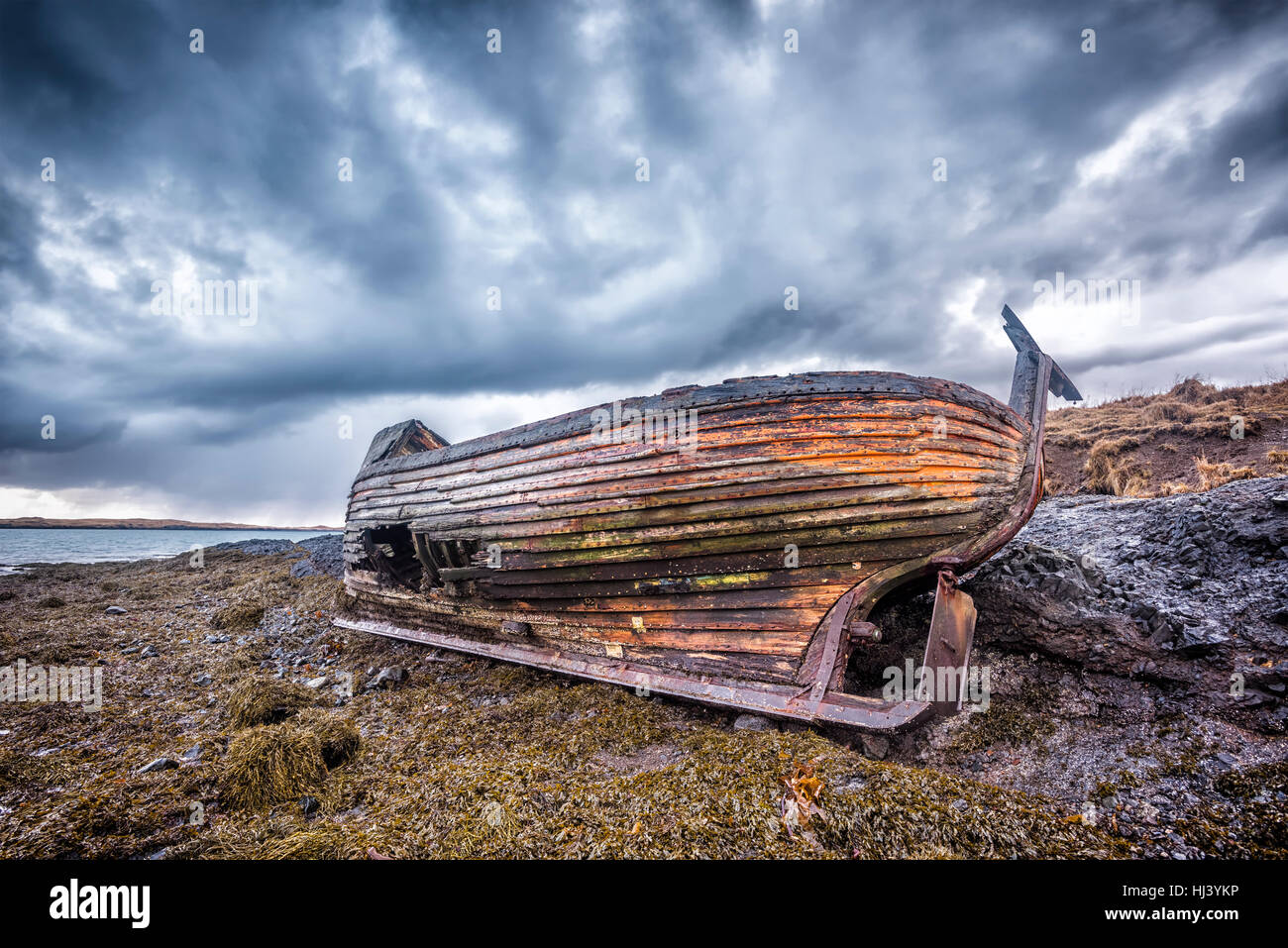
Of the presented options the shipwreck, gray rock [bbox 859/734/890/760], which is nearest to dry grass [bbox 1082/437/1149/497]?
the shipwreck

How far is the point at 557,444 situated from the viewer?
17.3ft

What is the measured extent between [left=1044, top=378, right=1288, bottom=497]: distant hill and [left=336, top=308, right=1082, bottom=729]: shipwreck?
922cm

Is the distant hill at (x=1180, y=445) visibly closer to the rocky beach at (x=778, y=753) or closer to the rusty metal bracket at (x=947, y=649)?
the rocky beach at (x=778, y=753)

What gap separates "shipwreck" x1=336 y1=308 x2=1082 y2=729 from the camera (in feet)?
13.3

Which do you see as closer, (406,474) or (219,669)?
(219,669)

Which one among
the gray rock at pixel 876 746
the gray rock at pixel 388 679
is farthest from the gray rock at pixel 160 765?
the gray rock at pixel 876 746

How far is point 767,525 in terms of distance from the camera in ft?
13.8

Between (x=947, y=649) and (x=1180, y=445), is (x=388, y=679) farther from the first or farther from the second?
(x=1180, y=445)

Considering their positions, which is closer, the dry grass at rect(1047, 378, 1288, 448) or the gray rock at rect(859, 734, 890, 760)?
the gray rock at rect(859, 734, 890, 760)

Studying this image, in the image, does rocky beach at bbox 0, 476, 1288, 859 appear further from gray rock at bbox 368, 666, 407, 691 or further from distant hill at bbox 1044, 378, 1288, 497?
distant hill at bbox 1044, 378, 1288, 497
